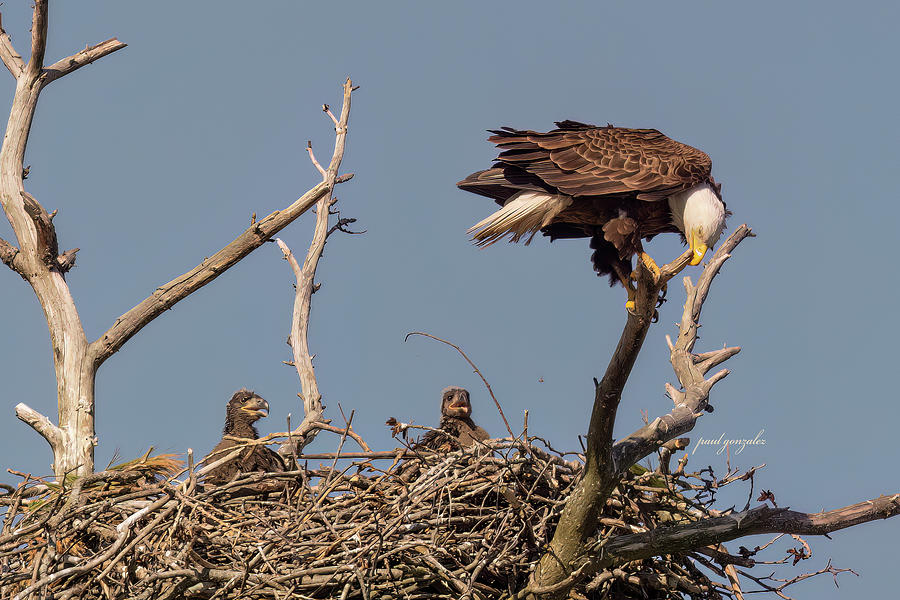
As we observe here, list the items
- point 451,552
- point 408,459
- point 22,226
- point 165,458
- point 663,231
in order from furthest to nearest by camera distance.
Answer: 1. point 22,226
2. point 663,231
3. point 165,458
4. point 408,459
5. point 451,552

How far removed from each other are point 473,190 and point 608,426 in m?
2.41

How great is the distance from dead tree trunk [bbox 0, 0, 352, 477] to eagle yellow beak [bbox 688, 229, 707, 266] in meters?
2.90

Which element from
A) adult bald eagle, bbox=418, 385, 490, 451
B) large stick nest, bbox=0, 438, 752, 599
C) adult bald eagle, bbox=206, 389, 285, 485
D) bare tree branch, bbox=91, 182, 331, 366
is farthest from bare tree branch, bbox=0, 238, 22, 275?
adult bald eagle, bbox=418, 385, 490, 451

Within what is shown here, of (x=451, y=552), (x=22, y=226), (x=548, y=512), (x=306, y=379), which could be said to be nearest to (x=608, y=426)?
(x=548, y=512)

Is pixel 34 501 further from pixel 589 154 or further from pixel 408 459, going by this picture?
pixel 589 154

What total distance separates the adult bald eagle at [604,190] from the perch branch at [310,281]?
1927mm

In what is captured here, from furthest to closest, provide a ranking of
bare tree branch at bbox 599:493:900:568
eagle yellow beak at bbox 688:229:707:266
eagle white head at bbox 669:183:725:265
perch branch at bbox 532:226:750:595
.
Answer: eagle white head at bbox 669:183:725:265, eagle yellow beak at bbox 688:229:707:266, bare tree branch at bbox 599:493:900:568, perch branch at bbox 532:226:750:595

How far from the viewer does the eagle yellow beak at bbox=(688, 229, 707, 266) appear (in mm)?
6676

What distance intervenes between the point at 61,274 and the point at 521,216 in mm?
3523

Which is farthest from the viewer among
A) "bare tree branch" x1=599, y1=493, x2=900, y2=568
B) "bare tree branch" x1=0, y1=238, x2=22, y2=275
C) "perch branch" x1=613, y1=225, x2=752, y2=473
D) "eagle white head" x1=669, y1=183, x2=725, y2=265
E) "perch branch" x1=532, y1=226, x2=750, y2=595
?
"bare tree branch" x1=0, y1=238, x2=22, y2=275

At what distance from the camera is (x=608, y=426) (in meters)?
5.12

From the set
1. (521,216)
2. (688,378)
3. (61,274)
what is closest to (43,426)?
(61,274)

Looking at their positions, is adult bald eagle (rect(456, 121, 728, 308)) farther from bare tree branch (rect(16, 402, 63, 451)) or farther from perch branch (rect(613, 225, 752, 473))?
bare tree branch (rect(16, 402, 63, 451))

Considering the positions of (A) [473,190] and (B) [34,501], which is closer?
(B) [34,501]
